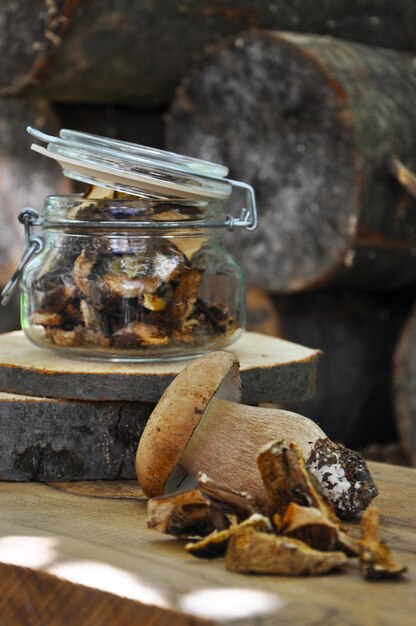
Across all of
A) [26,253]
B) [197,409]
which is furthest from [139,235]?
[197,409]

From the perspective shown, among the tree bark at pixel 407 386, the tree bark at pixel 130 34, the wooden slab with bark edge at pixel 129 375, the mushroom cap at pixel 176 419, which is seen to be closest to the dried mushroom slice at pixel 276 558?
the mushroom cap at pixel 176 419

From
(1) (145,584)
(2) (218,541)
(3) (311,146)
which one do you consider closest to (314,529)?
(2) (218,541)

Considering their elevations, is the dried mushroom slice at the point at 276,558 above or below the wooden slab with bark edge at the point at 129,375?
below

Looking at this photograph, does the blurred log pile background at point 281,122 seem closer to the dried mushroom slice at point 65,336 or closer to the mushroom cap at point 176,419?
the dried mushroom slice at point 65,336

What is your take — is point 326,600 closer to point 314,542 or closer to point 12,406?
point 314,542

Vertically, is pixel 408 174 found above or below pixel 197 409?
above
